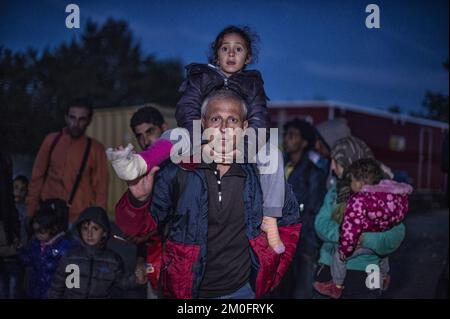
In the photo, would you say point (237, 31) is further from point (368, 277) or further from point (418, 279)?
point (418, 279)

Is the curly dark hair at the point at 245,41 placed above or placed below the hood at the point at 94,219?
above

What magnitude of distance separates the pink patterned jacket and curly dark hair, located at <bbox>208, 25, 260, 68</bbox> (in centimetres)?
105

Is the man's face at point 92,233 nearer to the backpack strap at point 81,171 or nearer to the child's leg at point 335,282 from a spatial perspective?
the backpack strap at point 81,171

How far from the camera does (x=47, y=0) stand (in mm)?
3021

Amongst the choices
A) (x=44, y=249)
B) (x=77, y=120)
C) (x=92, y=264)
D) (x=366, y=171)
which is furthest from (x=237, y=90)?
(x=44, y=249)

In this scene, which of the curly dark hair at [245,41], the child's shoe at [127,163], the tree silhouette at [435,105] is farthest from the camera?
the tree silhouette at [435,105]

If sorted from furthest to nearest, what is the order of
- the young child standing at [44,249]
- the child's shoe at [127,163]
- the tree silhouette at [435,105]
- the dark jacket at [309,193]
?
the tree silhouette at [435,105] → the dark jacket at [309,193] → the young child standing at [44,249] → the child's shoe at [127,163]

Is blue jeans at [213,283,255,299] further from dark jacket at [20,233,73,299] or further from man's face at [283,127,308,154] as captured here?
man's face at [283,127,308,154]

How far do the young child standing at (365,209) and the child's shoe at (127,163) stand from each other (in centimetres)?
A: 141

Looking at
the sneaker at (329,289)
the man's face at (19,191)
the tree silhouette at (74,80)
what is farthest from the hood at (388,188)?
the man's face at (19,191)

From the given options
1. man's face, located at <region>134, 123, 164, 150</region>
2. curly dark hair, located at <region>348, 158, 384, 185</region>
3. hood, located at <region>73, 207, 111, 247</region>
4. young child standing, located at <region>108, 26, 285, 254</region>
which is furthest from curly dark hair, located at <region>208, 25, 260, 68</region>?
hood, located at <region>73, 207, 111, 247</region>

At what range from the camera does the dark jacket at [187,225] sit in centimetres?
229

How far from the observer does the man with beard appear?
3123 mm
